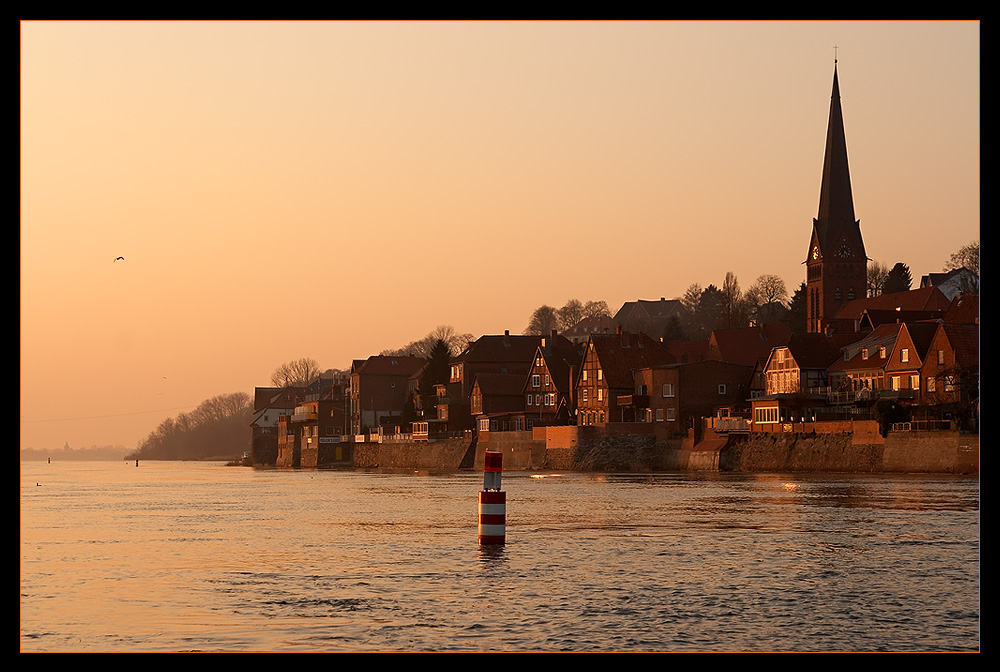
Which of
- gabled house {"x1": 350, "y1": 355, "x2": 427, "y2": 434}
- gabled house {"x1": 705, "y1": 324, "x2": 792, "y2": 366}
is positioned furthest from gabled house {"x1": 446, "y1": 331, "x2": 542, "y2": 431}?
gabled house {"x1": 705, "y1": 324, "x2": 792, "y2": 366}

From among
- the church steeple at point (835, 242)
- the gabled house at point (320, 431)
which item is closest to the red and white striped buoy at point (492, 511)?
the church steeple at point (835, 242)

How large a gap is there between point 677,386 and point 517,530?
79.9 m

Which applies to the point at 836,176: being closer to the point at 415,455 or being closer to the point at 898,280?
the point at 898,280

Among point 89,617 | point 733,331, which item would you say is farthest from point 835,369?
point 89,617

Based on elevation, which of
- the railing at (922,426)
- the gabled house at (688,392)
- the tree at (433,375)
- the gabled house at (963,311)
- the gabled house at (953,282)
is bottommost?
the railing at (922,426)

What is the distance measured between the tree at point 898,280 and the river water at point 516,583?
12009 cm

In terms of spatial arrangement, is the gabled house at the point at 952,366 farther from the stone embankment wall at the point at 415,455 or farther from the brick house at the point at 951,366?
the stone embankment wall at the point at 415,455

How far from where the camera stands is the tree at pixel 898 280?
5930 inches

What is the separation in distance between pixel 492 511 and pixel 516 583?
5.83m

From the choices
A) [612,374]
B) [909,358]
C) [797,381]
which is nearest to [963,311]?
[909,358]

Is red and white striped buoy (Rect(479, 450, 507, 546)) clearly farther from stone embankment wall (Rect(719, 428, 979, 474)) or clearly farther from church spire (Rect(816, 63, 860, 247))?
church spire (Rect(816, 63, 860, 247))

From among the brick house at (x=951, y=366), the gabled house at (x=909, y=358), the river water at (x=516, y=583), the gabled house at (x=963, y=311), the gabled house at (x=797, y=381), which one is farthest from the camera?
the gabled house at (x=963, y=311)

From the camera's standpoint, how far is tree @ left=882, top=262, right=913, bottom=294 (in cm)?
15062
